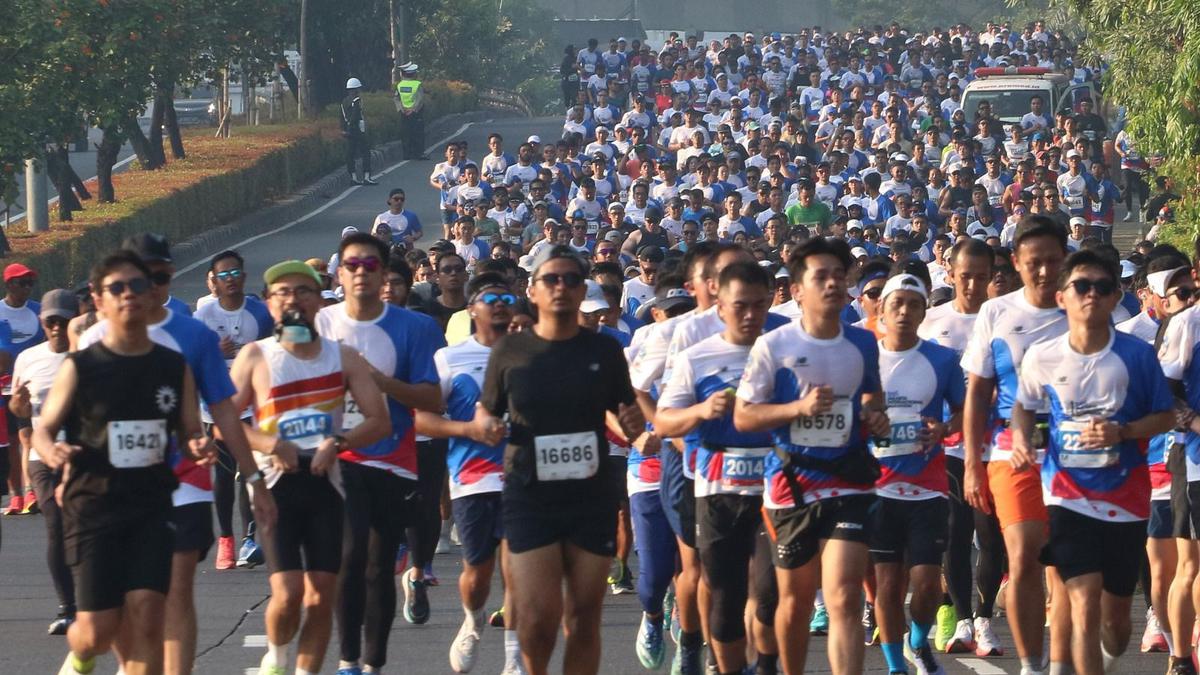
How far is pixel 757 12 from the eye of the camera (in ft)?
269

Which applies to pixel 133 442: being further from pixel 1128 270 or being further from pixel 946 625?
pixel 1128 270

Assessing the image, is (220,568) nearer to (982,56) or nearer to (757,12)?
(982,56)

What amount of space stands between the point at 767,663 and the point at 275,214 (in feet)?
99.3

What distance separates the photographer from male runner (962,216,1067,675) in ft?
29.8

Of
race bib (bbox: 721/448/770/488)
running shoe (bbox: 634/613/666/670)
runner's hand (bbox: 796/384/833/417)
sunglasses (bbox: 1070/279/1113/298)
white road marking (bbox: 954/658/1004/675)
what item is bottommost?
white road marking (bbox: 954/658/1004/675)

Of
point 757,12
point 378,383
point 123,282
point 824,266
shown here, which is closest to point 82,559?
point 123,282

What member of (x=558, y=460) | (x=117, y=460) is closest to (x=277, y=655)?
(x=117, y=460)

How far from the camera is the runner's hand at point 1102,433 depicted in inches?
334

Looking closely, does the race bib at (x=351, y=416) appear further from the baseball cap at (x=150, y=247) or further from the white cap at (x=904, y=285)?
the white cap at (x=904, y=285)

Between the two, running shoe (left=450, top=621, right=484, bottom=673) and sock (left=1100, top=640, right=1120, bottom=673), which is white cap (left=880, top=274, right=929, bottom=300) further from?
running shoe (left=450, top=621, right=484, bottom=673)

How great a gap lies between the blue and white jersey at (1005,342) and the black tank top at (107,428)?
338cm

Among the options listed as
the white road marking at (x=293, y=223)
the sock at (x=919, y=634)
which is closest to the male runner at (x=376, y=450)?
the sock at (x=919, y=634)

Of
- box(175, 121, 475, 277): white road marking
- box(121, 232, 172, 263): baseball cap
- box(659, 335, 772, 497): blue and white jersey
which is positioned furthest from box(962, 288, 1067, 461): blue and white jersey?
box(175, 121, 475, 277): white road marking

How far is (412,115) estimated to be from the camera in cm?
4691
